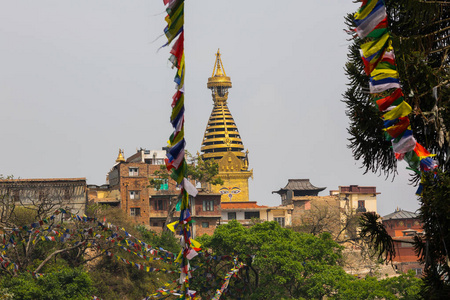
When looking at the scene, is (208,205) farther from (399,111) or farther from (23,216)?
(399,111)

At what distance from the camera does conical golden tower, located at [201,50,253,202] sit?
9912 centimetres

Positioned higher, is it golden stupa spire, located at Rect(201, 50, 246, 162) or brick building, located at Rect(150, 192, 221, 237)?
golden stupa spire, located at Rect(201, 50, 246, 162)

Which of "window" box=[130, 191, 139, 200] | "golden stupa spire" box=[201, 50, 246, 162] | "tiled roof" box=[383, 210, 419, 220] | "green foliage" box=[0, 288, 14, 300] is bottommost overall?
"green foliage" box=[0, 288, 14, 300]

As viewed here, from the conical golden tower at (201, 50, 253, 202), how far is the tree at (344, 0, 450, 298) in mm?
77670

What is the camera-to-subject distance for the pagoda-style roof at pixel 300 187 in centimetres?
9538

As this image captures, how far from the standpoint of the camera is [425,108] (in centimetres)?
1789

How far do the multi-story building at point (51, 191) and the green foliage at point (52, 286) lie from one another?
1809 cm

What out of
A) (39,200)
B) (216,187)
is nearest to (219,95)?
(216,187)

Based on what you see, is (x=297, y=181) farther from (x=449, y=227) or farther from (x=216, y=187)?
(x=449, y=227)

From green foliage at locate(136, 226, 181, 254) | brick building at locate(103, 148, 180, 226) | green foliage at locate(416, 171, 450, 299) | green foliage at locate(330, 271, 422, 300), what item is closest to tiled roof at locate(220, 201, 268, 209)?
brick building at locate(103, 148, 180, 226)

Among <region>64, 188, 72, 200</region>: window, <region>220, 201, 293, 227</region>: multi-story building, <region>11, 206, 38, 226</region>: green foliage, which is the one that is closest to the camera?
<region>11, 206, 38, 226</region>: green foliage

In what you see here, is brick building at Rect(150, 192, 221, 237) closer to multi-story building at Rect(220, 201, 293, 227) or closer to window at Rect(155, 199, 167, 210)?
window at Rect(155, 199, 167, 210)

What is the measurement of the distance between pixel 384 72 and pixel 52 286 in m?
34.4

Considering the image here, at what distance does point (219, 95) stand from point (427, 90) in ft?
308
